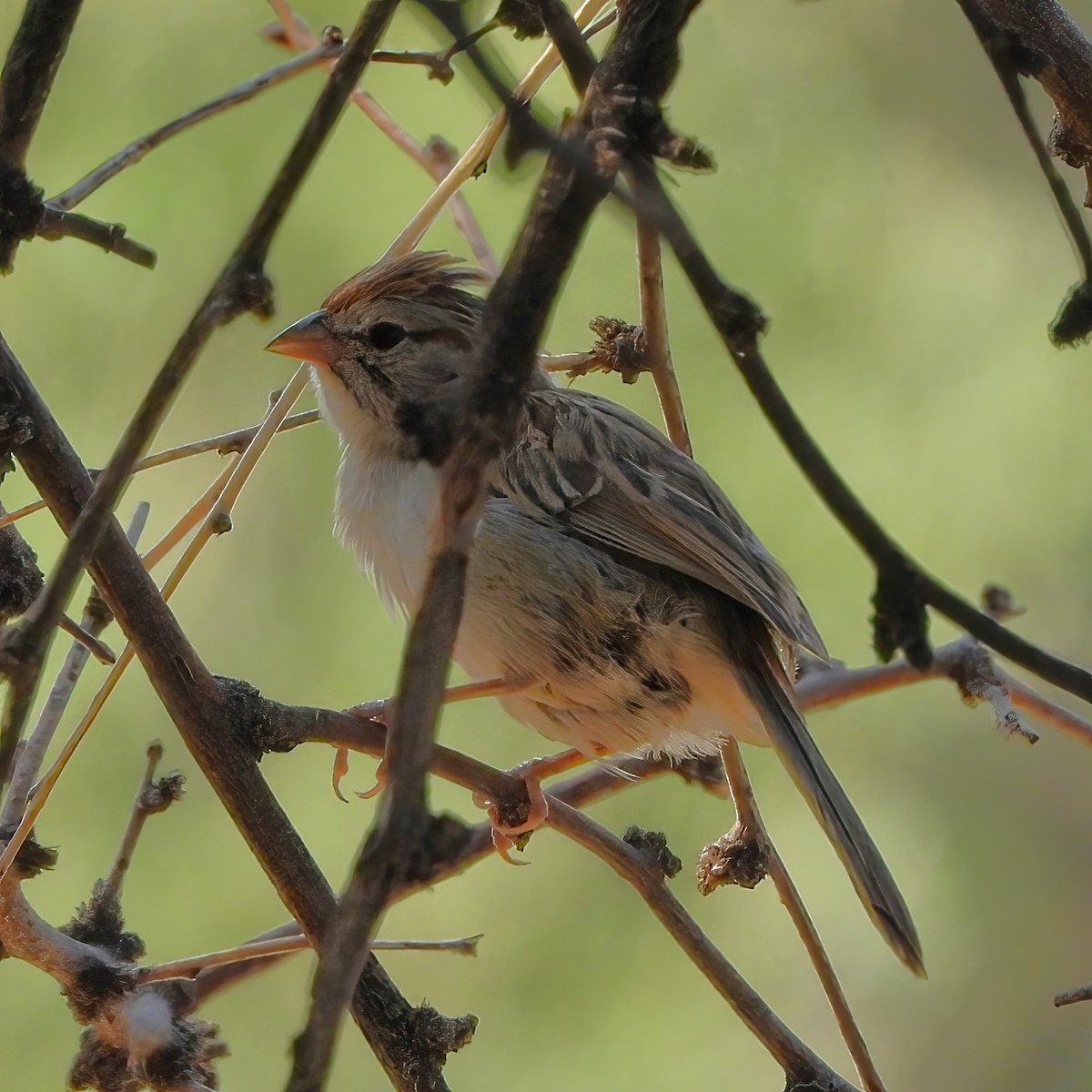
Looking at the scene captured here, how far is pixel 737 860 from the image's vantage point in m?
2.70

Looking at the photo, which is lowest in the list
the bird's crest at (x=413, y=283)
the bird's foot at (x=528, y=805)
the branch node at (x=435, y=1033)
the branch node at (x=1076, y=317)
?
the branch node at (x=435, y=1033)

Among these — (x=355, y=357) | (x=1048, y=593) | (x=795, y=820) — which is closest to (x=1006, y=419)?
(x=1048, y=593)

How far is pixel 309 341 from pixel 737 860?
154 cm

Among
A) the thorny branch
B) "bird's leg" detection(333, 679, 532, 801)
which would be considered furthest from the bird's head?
the thorny branch

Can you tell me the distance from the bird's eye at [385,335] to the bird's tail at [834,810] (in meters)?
1.14

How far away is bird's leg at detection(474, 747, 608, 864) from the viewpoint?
264cm

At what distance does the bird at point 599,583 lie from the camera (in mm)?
2984

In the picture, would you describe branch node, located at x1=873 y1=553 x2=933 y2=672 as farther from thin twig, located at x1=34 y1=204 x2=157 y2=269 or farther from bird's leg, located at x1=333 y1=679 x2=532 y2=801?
bird's leg, located at x1=333 y1=679 x2=532 y2=801

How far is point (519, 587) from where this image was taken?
9.82 ft

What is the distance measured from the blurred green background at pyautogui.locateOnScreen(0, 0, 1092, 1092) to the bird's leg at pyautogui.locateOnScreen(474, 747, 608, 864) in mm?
1053

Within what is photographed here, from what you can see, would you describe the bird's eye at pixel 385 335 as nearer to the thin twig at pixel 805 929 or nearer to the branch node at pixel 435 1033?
the thin twig at pixel 805 929

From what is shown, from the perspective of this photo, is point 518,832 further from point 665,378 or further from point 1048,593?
point 1048,593

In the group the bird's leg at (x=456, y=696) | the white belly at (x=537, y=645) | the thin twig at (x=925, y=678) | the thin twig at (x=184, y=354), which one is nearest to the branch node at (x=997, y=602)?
the thin twig at (x=925, y=678)

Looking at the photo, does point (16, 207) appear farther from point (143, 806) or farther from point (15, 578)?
point (143, 806)
